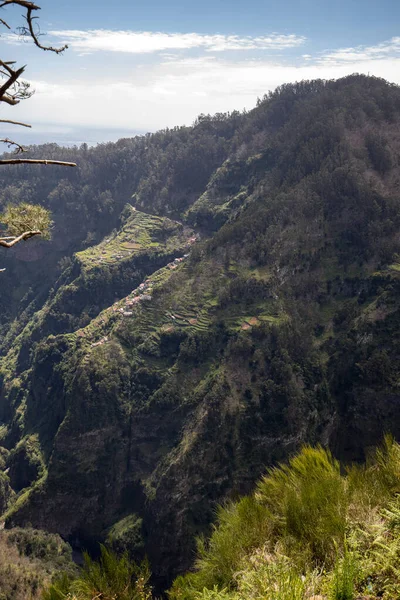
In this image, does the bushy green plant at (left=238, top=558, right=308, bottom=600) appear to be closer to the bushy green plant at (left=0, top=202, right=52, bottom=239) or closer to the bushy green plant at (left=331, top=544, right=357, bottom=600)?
the bushy green plant at (left=331, top=544, right=357, bottom=600)

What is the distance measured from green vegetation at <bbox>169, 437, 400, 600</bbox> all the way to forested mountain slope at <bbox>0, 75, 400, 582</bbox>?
27534 mm

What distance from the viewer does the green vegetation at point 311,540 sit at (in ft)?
27.1

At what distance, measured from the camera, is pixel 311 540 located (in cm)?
1070

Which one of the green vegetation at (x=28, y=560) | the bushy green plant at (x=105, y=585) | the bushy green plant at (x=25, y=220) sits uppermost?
the bushy green plant at (x=25, y=220)

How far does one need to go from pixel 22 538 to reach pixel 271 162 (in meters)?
120

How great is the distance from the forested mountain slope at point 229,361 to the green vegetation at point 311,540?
2753cm

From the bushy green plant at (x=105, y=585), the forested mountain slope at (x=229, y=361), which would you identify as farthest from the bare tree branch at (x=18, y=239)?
the forested mountain slope at (x=229, y=361)

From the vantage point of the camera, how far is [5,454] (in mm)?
84500

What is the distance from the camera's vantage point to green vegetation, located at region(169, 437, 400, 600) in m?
8.26

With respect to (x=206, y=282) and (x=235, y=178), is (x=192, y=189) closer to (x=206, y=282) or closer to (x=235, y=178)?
(x=235, y=178)

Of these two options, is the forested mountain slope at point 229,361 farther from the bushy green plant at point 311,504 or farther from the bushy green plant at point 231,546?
the bushy green plant at point 231,546

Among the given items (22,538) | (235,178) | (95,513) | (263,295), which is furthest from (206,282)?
(235,178)

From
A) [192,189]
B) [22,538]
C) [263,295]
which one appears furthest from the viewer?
[192,189]

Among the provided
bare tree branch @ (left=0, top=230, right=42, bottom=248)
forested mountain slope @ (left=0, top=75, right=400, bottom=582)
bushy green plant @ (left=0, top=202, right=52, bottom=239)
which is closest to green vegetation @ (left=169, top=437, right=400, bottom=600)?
bare tree branch @ (left=0, top=230, right=42, bottom=248)
